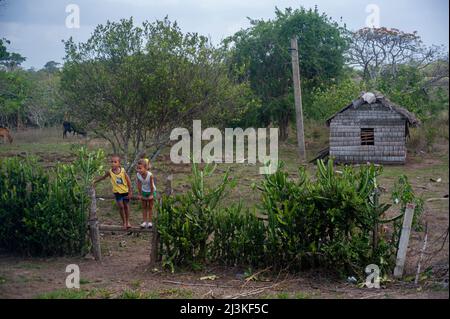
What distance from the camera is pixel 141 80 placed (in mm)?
12406

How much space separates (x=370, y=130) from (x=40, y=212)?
45.0 feet

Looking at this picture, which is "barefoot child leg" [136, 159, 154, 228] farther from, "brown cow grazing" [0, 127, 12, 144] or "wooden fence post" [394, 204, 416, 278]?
"brown cow grazing" [0, 127, 12, 144]

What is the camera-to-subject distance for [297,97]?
1911cm

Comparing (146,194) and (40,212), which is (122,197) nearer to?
(146,194)

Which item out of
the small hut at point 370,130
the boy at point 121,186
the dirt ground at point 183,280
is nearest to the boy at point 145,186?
the boy at point 121,186

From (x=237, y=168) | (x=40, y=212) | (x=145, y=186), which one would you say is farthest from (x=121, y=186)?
(x=237, y=168)

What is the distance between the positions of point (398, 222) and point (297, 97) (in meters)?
11.8

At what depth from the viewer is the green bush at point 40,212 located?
851cm

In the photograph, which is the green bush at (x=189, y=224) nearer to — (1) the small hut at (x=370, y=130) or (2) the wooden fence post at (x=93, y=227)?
(2) the wooden fence post at (x=93, y=227)

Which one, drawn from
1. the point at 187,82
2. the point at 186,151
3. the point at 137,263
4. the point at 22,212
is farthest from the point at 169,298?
the point at 186,151

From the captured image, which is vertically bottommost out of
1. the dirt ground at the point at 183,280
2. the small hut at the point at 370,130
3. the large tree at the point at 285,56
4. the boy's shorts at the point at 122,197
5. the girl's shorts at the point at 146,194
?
the dirt ground at the point at 183,280

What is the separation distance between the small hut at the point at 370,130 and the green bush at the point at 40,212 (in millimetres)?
12239

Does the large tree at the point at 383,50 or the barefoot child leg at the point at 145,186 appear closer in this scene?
the barefoot child leg at the point at 145,186

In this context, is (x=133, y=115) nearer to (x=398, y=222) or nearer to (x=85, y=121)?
(x=85, y=121)
